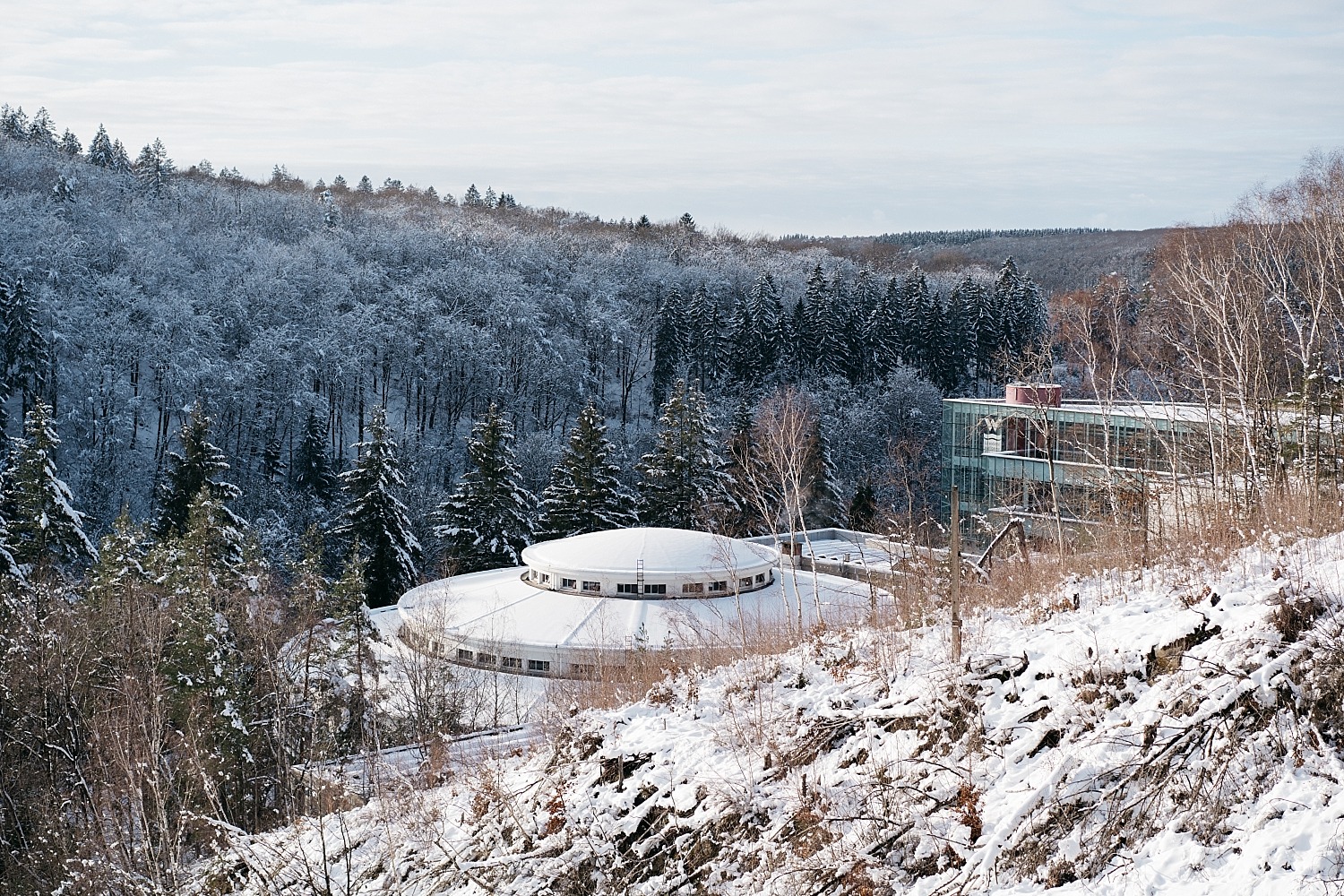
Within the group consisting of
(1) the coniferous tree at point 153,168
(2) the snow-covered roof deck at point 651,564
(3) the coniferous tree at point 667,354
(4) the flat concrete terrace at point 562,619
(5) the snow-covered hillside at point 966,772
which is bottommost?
(4) the flat concrete terrace at point 562,619

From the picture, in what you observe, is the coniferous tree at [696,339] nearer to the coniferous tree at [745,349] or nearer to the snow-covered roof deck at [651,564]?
the coniferous tree at [745,349]

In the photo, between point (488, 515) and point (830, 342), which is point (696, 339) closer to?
point (830, 342)

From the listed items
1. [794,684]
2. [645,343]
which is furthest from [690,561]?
[645,343]

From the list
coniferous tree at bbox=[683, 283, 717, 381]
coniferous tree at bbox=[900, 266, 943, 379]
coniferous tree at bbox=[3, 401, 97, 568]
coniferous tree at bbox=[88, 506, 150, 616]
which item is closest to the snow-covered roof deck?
coniferous tree at bbox=[88, 506, 150, 616]

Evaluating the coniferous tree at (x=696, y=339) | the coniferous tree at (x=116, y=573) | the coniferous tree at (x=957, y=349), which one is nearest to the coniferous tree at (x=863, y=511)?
the coniferous tree at (x=957, y=349)

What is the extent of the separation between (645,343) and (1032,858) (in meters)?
73.1

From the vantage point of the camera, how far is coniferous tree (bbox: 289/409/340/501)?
51812mm

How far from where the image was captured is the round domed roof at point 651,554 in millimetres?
30484

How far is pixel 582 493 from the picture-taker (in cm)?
4334

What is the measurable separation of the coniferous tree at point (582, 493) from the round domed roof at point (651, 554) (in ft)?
32.2

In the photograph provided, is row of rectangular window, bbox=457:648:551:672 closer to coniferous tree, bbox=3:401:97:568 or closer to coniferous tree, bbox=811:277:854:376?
coniferous tree, bbox=3:401:97:568

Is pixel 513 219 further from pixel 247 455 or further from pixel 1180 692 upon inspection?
pixel 1180 692

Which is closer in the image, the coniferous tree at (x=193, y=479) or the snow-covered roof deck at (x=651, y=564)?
the snow-covered roof deck at (x=651, y=564)

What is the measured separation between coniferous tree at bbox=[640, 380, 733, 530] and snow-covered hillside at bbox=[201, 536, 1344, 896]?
112 ft
